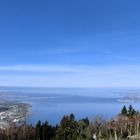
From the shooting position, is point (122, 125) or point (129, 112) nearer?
point (122, 125)

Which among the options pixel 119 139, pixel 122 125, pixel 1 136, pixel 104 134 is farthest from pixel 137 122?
pixel 1 136

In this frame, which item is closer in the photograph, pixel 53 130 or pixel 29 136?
pixel 29 136

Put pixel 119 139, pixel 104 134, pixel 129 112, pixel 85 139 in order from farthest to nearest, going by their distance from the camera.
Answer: pixel 129 112, pixel 104 134, pixel 85 139, pixel 119 139

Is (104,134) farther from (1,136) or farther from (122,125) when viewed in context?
(1,136)

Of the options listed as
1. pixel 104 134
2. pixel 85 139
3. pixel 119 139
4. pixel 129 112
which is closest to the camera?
pixel 119 139

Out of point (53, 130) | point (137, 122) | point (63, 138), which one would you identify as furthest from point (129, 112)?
point (63, 138)

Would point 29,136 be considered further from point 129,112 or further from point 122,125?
point 129,112
